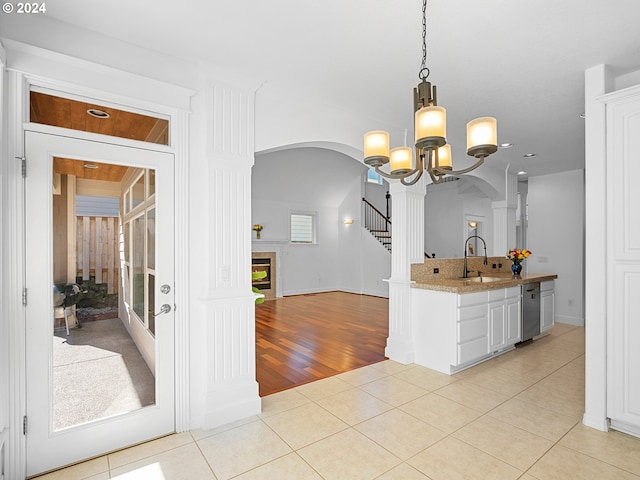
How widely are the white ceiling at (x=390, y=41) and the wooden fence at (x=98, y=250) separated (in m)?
1.27

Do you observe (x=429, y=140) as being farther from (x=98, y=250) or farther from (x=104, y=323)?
(x=104, y=323)

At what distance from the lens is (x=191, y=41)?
237 centimetres

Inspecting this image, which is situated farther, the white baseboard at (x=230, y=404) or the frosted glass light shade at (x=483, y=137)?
the white baseboard at (x=230, y=404)

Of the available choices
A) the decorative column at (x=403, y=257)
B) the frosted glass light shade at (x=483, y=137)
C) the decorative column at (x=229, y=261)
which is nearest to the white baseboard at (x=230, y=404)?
the decorative column at (x=229, y=261)

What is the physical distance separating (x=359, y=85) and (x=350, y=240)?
7.16m

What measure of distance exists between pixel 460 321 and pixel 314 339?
222 centimetres

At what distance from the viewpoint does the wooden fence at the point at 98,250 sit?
2.26 meters

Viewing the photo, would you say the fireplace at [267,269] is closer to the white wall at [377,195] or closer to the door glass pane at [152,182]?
the white wall at [377,195]

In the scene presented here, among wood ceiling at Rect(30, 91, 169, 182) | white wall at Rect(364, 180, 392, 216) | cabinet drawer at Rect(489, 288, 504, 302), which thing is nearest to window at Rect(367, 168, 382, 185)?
white wall at Rect(364, 180, 392, 216)

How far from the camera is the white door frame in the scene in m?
1.98

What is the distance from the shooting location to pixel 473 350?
3738mm

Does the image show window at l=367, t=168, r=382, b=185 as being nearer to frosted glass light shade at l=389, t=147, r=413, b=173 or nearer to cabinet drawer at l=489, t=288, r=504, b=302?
cabinet drawer at l=489, t=288, r=504, b=302

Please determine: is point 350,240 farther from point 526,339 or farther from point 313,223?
point 526,339

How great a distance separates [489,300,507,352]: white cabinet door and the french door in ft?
11.3
